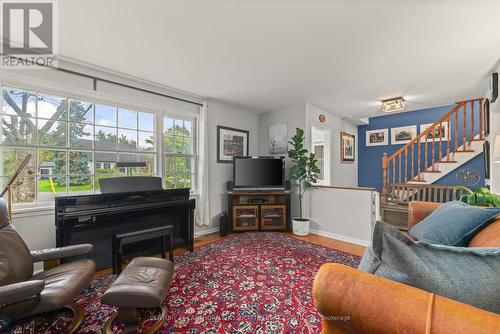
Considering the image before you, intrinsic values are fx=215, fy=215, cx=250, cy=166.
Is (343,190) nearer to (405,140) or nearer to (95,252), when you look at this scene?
(405,140)

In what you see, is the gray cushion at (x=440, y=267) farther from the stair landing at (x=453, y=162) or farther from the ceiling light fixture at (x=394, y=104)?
the stair landing at (x=453, y=162)

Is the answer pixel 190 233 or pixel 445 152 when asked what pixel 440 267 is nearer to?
pixel 190 233

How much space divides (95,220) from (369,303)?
8.43ft

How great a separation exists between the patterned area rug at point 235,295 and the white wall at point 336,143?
2.44 m

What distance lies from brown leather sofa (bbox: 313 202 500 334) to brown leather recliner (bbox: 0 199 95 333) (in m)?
1.56

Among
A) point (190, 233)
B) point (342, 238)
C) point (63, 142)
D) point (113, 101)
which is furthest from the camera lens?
point (342, 238)

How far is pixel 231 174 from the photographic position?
4293 mm

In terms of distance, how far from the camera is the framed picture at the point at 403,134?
16.8ft

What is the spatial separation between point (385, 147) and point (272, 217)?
377cm

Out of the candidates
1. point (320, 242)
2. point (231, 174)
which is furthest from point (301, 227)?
point (231, 174)

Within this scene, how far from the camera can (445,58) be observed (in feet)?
7.72

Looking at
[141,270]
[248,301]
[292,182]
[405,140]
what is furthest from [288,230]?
→ [405,140]

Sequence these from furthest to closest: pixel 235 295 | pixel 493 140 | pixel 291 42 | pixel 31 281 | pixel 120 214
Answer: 1. pixel 493 140
2. pixel 120 214
3. pixel 291 42
4. pixel 235 295
5. pixel 31 281

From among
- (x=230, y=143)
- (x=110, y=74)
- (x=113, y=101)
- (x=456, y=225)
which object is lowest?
(x=456, y=225)
